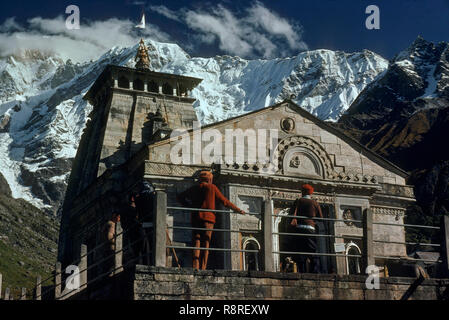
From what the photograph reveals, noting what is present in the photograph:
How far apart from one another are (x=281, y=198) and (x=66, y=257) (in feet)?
46.0

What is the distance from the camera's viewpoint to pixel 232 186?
28984mm

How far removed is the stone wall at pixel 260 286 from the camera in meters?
16.2

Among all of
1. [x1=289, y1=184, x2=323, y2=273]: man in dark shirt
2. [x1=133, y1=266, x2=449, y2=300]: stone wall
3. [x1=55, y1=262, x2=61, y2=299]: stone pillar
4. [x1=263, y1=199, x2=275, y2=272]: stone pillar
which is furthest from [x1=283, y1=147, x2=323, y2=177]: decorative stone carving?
[x1=263, y1=199, x2=275, y2=272]: stone pillar

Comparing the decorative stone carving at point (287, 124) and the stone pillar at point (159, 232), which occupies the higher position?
the decorative stone carving at point (287, 124)

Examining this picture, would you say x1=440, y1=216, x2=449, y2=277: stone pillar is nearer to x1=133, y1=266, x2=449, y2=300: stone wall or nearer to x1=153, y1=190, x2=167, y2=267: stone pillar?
x1=133, y1=266, x2=449, y2=300: stone wall

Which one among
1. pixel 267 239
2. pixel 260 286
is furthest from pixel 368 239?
pixel 260 286

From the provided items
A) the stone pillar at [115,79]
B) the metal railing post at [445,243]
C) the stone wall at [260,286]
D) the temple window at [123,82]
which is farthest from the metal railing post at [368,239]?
the temple window at [123,82]

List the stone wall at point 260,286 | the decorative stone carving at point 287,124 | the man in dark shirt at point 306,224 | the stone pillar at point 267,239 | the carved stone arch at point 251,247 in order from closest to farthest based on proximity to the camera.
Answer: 1. the stone wall at point 260,286
2. the stone pillar at point 267,239
3. the man in dark shirt at point 306,224
4. the carved stone arch at point 251,247
5. the decorative stone carving at point 287,124

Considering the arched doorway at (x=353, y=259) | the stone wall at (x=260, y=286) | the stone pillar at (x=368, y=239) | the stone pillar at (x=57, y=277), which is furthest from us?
the arched doorway at (x=353, y=259)

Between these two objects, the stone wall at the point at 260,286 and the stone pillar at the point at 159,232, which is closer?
the stone wall at the point at 260,286

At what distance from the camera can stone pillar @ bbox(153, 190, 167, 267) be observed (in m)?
16.6

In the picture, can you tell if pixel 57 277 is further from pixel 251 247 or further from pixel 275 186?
pixel 275 186

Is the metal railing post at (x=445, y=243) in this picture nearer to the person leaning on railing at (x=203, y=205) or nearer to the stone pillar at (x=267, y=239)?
the stone pillar at (x=267, y=239)

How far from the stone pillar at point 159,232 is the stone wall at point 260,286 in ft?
1.06
